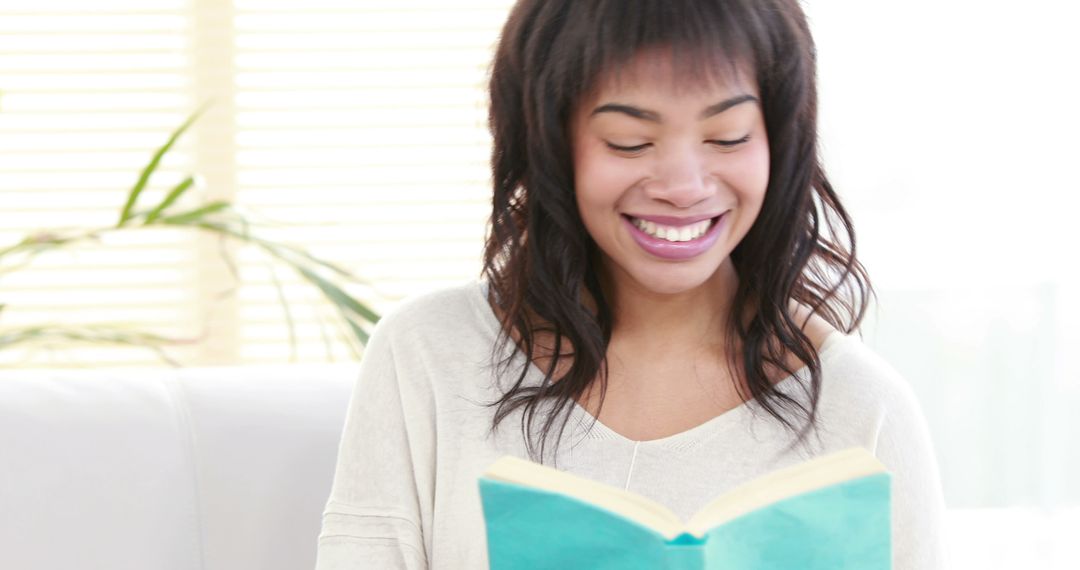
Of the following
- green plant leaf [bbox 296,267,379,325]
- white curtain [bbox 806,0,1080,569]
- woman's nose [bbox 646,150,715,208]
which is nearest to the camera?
woman's nose [bbox 646,150,715,208]

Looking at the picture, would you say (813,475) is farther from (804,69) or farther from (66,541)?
(66,541)

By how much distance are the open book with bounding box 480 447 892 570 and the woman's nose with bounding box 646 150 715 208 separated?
0.33m

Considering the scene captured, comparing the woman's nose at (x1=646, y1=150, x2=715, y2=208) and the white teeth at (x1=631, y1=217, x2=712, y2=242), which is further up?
the woman's nose at (x1=646, y1=150, x2=715, y2=208)

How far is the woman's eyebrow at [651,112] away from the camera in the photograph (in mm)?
1111

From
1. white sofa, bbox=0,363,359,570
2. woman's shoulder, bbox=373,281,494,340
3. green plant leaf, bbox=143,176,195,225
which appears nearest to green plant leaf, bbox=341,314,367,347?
green plant leaf, bbox=143,176,195,225

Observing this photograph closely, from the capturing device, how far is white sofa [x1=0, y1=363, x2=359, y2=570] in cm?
132

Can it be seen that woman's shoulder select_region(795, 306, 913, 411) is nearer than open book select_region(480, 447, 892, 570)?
No

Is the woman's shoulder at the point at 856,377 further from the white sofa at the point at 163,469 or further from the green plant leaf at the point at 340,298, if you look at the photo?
the green plant leaf at the point at 340,298

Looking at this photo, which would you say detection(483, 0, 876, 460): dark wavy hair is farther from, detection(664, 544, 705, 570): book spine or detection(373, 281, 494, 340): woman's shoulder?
detection(664, 544, 705, 570): book spine

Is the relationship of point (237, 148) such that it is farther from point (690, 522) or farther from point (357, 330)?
point (690, 522)

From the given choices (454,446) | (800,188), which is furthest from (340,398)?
(800,188)

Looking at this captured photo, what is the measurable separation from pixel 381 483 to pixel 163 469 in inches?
11.2

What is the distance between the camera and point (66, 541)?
1315 millimetres

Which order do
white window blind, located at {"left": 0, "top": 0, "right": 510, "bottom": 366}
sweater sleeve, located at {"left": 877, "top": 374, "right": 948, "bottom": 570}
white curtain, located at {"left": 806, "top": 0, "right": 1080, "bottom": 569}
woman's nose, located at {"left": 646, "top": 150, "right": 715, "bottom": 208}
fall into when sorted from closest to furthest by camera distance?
woman's nose, located at {"left": 646, "top": 150, "right": 715, "bottom": 208} → sweater sleeve, located at {"left": 877, "top": 374, "right": 948, "bottom": 570} → white curtain, located at {"left": 806, "top": 0, "right": 1080, "bottom": 569} → white window blind, located at {"left": 0, "top": 0, "right": 510, "bottom": 366}
